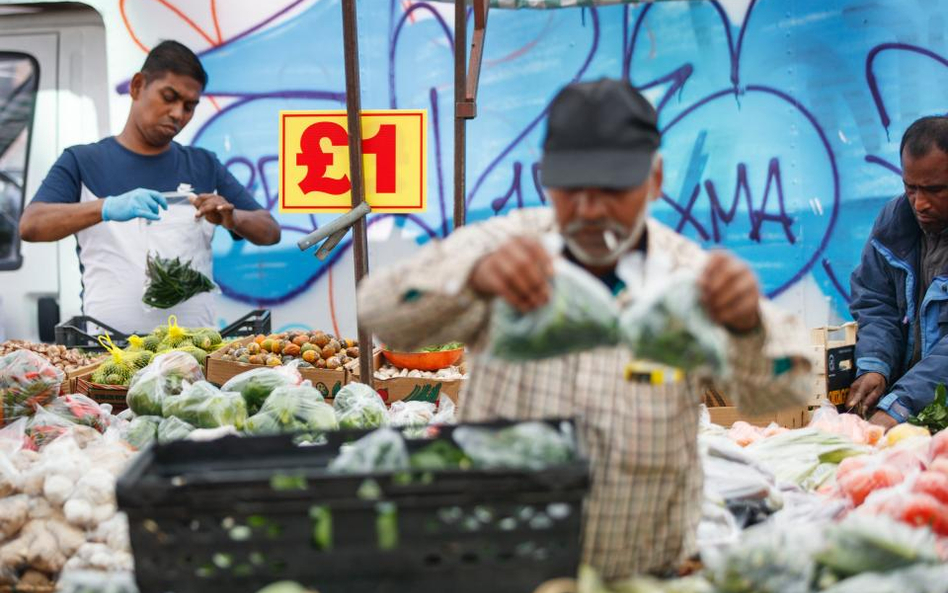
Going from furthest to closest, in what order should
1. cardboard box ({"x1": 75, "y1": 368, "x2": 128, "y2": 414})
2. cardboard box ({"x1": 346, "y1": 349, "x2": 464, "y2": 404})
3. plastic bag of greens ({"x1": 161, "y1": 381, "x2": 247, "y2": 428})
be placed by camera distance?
cardboard box ({"x1": 346, "y1": 349, "x2": 464, "y2": 404})
cardboard box ({"x1": 75, "y1": 368, "x2": 128, "y2": 414})
plastic bag of greens ({"x1": 161, "y1": 381, "x2": 247, "y2": 428})

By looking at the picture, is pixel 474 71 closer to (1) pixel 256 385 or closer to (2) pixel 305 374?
(1) pixel 256 385

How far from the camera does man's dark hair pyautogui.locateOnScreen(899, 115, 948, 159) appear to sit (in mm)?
3793

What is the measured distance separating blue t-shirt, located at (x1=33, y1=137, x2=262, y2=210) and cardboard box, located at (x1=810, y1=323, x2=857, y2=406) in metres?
3.14

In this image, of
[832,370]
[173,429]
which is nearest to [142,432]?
[173,429]

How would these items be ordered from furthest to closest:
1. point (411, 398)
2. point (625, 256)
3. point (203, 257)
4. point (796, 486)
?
1. point (203, 257)
2. point (411, 398)
3. point (796, 486)
4. point (625, 256)

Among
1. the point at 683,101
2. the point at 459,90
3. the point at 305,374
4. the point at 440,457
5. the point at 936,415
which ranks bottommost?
the point at 936,415

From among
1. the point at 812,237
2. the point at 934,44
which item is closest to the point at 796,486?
the point at 812,237

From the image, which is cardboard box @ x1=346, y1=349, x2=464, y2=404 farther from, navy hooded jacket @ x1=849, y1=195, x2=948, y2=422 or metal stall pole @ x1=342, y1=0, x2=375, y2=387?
navy hooded jacket @ x1=849, y1=195, x2=948, y2=422

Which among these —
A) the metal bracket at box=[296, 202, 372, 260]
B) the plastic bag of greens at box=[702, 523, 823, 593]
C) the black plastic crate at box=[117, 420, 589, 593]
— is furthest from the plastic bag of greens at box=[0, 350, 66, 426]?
the plastic bag of greens at box=[702, 523, 823, 593]

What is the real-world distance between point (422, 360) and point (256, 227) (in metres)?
1.16

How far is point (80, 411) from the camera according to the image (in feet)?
11.4

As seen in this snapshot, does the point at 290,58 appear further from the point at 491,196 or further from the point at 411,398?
the point at 411,398

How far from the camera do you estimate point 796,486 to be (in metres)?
3.01

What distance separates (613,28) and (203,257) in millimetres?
2812
